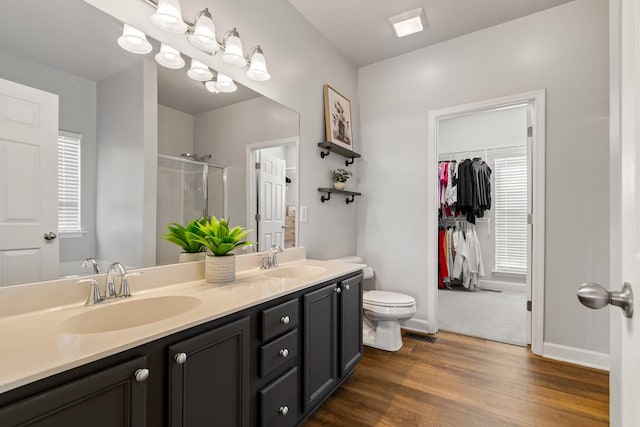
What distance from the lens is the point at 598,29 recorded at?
7.38 feet

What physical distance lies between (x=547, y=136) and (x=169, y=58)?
2.76 metres

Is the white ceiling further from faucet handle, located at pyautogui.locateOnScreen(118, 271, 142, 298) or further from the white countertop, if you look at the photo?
faucet handle, located at pyautogui.locateOnScreen(118, 271, 142, 298)

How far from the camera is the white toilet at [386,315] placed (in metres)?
2.44

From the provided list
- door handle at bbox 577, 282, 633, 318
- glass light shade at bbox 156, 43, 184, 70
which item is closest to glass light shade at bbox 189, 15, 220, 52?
glass light shade at bbox 156, 43, 184, 70

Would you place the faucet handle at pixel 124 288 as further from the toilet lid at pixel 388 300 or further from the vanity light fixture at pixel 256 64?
the toilet lid at pixel 388 300

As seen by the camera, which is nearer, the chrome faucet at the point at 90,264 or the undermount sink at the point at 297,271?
the chrome faucet at the point at 90,264

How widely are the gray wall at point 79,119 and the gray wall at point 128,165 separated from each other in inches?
1.0

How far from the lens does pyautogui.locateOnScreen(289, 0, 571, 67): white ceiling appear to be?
2.34m

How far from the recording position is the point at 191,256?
161cm

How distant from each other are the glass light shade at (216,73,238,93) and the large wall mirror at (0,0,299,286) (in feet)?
0.12

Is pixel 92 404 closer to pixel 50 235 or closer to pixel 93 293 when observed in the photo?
pixel 93 293

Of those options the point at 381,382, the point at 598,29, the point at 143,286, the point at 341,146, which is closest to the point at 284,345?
the point at 143,286

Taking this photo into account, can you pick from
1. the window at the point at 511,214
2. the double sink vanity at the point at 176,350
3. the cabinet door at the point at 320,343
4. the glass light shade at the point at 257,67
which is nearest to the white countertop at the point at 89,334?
the double sink vanity at the point at 176,350

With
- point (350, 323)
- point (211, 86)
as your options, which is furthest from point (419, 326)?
point (211, 86)
